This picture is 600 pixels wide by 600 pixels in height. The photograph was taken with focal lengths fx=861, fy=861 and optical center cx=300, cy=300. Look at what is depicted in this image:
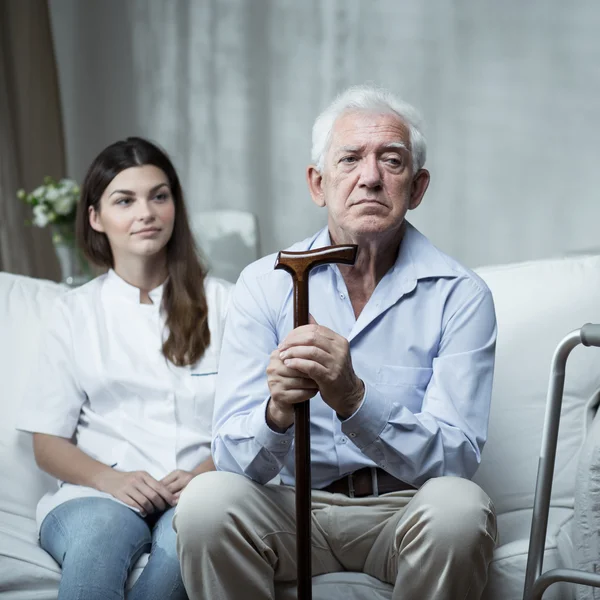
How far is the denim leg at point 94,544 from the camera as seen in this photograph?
1512 millimetres

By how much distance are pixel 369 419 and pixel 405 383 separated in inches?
9.3

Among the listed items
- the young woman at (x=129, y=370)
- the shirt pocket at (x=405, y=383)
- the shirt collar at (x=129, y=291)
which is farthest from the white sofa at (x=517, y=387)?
the shirt pocket at (x=405, y=383)

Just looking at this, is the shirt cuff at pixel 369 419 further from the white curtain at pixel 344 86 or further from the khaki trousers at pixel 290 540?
the white curtain at pixel 344 86

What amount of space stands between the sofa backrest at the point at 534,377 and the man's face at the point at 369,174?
52 cm

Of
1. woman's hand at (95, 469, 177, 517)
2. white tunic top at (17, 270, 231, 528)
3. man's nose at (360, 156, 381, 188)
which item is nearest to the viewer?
man's nose at (360, 156, 381, 188)

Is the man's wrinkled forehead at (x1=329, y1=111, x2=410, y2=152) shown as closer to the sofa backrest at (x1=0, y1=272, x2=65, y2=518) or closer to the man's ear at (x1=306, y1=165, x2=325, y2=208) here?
the man's ear at (x1=306, y1=165, x2=325, y2=208)

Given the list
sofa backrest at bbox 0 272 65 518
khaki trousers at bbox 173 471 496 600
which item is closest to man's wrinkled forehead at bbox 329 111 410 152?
khaki trousers at bbox 173 471 496 600

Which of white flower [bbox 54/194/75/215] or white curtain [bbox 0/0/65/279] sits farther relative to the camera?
white curtain [bbox 0/0/65/279]

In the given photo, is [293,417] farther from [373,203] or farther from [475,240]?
[475,240]

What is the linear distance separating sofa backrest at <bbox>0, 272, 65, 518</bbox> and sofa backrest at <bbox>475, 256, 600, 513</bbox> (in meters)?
1.01

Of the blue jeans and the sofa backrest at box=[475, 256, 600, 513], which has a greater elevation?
the sofa backrest at box=[475, 256, 600, 513]

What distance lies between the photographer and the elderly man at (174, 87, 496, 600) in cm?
137

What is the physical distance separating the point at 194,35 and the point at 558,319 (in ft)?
8.46

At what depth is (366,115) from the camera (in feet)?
5.45
